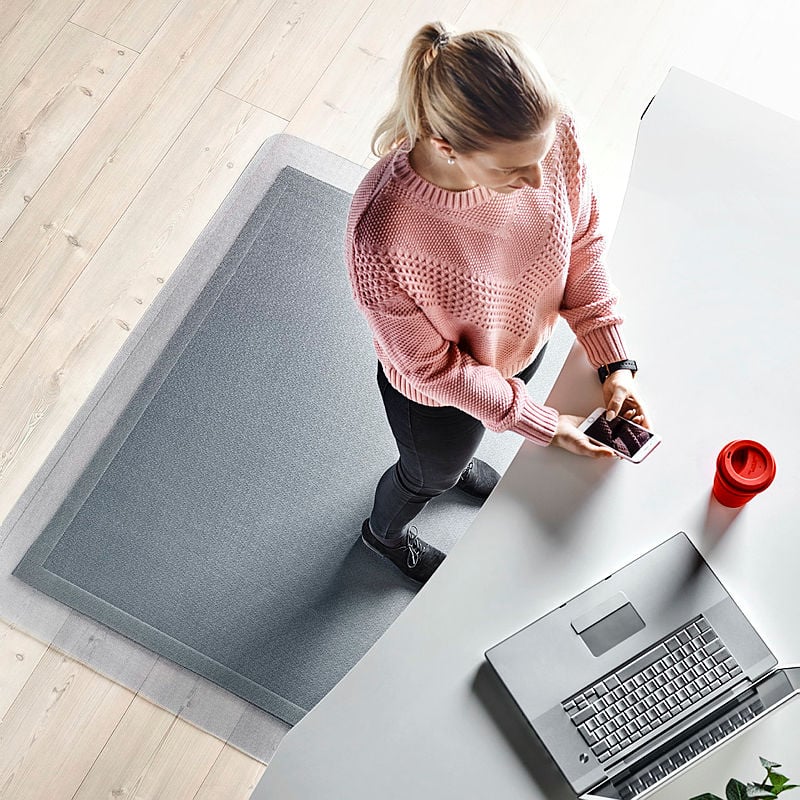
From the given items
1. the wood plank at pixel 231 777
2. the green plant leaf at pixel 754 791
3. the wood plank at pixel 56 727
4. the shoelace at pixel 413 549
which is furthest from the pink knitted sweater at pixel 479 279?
the wood plank at pixel 56 727

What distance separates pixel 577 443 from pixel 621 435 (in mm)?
65

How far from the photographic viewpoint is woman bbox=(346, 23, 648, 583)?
106cm

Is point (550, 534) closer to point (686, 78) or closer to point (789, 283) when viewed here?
point (789, 283)

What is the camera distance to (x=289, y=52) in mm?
2807

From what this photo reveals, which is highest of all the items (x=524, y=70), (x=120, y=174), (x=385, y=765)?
(x=524, y=70)

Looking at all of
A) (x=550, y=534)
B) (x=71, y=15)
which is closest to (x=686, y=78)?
(x=550, y=534)

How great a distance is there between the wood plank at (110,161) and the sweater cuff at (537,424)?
62.2 inches

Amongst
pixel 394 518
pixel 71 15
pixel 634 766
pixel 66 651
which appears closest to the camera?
pixel 634 766

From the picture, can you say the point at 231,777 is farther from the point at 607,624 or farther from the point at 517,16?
the point at 517,16

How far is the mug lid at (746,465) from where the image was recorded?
132 centimetres

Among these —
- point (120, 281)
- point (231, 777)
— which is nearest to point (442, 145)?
point (231, 777)

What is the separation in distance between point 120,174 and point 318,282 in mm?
677

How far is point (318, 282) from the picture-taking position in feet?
8.14

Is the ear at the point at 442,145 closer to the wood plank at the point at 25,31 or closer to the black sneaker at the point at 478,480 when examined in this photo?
the black sneaker at the point at 478,480
